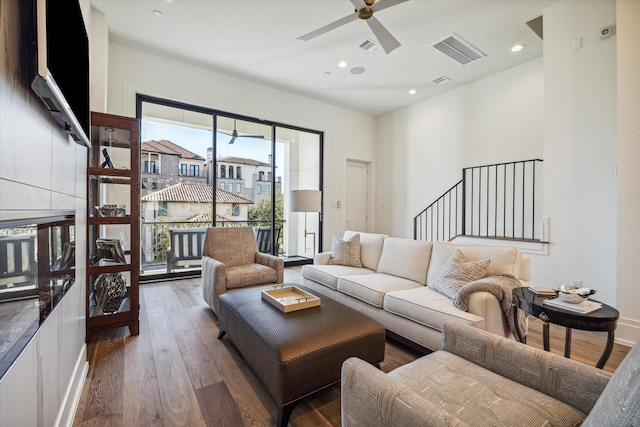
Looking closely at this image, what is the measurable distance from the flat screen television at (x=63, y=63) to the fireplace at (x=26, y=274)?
0.43 metres

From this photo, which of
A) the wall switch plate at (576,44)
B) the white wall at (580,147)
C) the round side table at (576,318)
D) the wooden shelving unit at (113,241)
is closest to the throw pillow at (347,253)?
the round side table at (576,318)

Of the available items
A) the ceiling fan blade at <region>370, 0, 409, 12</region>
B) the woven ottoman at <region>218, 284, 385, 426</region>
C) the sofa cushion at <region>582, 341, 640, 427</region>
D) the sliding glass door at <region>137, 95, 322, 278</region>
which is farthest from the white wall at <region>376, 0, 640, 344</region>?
the sliding glass door at <region>137, 95, 322, 278</region>

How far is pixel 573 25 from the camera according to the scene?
3105mm

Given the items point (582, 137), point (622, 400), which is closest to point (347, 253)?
point (582, 137)

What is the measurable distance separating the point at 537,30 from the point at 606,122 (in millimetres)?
1574

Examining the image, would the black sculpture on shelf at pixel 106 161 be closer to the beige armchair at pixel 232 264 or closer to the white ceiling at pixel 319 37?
the beige armchair at pixel 232 264

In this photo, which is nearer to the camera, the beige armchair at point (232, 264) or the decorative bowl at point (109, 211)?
the decorative bowl at point (109, 211)

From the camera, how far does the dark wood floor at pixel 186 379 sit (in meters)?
1.55

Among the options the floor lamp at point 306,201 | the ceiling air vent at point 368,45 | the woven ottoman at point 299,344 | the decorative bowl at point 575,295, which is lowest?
the woven ottoman at point 299,344

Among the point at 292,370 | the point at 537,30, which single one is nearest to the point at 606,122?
the point at 537,30

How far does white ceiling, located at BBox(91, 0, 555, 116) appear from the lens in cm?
321

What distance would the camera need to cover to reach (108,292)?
8.17ft

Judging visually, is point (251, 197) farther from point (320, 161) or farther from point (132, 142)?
point (132, 142)

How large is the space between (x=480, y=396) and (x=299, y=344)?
Answer: 0.86 metres
